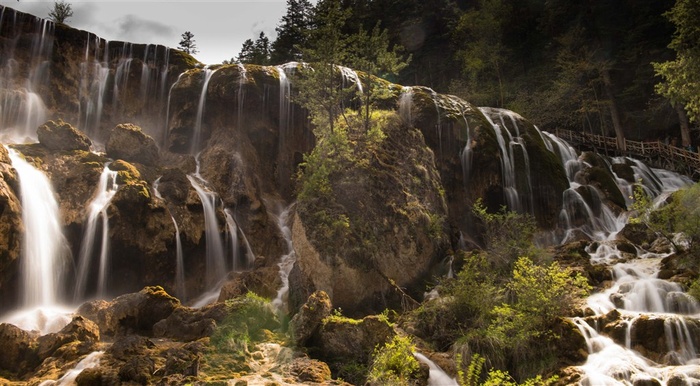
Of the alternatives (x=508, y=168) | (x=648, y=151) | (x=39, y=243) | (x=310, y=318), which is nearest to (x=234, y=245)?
(x=39, y=243)

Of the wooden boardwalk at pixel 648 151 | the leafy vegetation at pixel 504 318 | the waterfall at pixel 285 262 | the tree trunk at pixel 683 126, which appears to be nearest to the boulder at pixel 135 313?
the waterfall at pixel 285 262

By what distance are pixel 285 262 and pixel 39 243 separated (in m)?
8.81

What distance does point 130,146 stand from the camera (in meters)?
20.5

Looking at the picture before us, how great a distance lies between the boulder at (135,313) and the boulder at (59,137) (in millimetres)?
8536

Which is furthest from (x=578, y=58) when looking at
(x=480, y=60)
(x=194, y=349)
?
(x=194, y=349)

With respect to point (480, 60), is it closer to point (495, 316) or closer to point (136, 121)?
point (136, 121)

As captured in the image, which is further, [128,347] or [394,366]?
[128,347]

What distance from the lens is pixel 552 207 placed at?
22359 mm

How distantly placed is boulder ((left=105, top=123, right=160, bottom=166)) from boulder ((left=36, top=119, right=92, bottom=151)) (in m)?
1.19

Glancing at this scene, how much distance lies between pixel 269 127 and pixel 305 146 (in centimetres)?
223

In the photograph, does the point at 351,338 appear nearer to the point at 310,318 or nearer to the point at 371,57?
the point at 310,318

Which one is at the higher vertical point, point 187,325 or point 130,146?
point 130,146

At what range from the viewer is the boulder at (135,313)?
12.4 m

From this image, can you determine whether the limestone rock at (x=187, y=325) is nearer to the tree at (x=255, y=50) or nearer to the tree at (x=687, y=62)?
the tree at (x=687, y=62)
